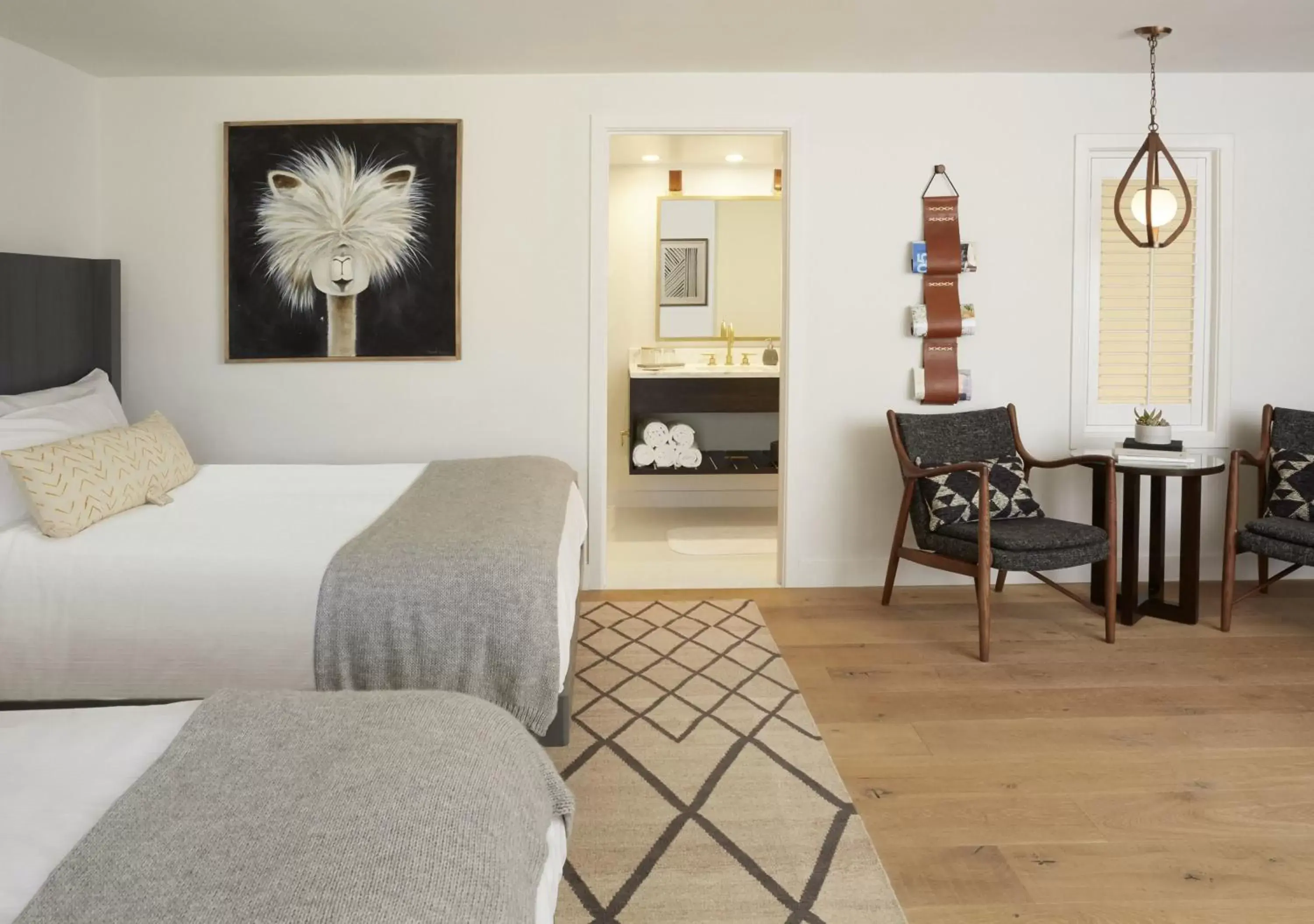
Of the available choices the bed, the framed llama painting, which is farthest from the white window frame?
the bed

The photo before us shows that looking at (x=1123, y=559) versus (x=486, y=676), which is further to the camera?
(x=1123, y=559)

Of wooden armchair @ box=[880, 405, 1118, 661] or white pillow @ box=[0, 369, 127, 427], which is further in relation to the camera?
wooden armchair @ box=[880, 405, 1118, 661]

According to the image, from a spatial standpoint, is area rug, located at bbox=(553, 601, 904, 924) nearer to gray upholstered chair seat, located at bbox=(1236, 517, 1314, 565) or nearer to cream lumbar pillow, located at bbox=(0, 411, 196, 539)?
cream lumbar pillow, located at bbox=(0, 411, 196, 539)

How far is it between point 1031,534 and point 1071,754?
3.59 feet

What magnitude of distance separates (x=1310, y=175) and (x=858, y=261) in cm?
209

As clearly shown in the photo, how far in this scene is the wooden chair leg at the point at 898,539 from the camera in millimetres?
4223

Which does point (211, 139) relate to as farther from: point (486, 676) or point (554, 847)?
point (554, 847)

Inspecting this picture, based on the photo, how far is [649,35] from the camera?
387cm

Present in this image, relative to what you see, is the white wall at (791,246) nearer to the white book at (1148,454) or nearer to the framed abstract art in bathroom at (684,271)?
the white book at (1148,454)

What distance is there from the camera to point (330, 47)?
4.01 m

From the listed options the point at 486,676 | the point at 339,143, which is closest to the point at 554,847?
the point at 486,676

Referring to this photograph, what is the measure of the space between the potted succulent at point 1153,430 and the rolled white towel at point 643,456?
2884 mm

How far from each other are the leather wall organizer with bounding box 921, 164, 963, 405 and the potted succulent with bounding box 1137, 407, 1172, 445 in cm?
77

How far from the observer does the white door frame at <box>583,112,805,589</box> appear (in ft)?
14.6
